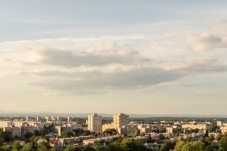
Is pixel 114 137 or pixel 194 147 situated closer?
pixel 194 147

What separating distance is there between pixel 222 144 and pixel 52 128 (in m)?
52.7

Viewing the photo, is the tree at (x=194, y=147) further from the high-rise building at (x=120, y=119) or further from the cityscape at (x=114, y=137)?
the high-rise building at (x=120, y=119)

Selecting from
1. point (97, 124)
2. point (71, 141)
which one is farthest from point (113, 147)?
point (97, 124)

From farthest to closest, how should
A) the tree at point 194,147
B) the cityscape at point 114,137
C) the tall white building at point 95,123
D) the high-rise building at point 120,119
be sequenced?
the tall white building at point 95,123 < the high-rise building at point 120,119 < the cityscape at point 114,137 < the tree at point 194,147

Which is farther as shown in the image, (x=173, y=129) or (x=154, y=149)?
(x=173, y=129)

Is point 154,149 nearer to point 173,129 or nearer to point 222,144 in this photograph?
point 222,144

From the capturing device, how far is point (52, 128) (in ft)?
303

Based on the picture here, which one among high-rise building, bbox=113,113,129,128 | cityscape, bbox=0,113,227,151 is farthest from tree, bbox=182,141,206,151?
high-rise building, bbox=113,113,129,128

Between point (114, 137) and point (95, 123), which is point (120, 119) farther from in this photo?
point (114, 137)

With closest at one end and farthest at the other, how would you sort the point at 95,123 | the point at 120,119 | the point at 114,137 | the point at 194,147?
the point at 194,147, the point at 114,137, the point at 120,119, the point at 95,123

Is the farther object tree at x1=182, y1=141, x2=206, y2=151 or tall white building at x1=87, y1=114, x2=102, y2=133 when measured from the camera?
tall white building at x1=87, y1=114, x2=102, y2=133

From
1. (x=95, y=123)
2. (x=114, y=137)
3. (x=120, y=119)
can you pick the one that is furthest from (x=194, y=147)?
(x=95, y=123)

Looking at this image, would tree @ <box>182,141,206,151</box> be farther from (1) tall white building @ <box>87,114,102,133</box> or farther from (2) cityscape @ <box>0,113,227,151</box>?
(1) tall white building @ <box>87,114,102,133</box>

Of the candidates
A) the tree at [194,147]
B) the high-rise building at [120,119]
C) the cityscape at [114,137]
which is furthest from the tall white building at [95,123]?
the tree at [194,147]
